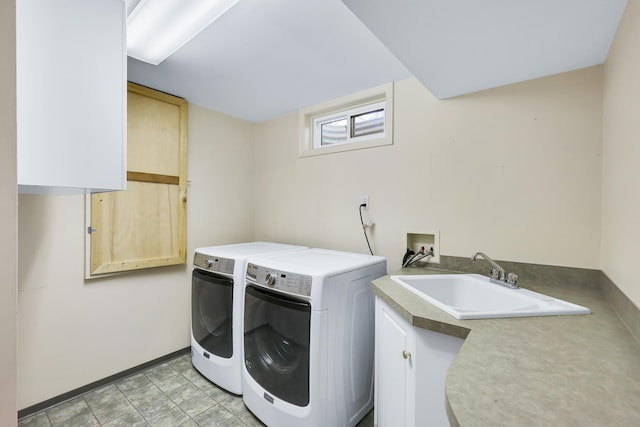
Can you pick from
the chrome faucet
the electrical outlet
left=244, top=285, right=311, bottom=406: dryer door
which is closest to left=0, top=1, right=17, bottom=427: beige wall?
left=244, top=285, right=311, bottom=406: dryer door

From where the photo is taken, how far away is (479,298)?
4.77 feet

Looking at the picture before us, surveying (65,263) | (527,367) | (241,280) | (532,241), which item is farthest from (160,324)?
(532,241)

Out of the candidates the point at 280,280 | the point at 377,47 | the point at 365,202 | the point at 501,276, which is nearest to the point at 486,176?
the point at 501,276

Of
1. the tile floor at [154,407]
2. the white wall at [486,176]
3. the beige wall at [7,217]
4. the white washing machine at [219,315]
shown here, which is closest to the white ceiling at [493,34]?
the white wall at [486,176]

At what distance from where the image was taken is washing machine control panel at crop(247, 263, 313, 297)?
1.40 metres

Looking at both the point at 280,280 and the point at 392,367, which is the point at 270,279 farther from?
the point at 392,367

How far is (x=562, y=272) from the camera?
1389 mm

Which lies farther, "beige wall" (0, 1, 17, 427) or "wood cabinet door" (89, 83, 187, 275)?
"wood cabinet door" (89, 83, 187, 275)

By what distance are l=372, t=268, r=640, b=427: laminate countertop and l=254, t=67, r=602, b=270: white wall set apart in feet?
1.77

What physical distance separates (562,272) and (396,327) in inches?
38.2

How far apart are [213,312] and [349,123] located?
1892 millimetres

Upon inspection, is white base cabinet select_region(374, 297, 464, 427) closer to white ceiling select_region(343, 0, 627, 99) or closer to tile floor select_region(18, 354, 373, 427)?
tile floor select_region(18, 354, 373, 427)

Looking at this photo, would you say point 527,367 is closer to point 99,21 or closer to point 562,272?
point 562,272

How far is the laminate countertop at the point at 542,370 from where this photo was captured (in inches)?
18.9
